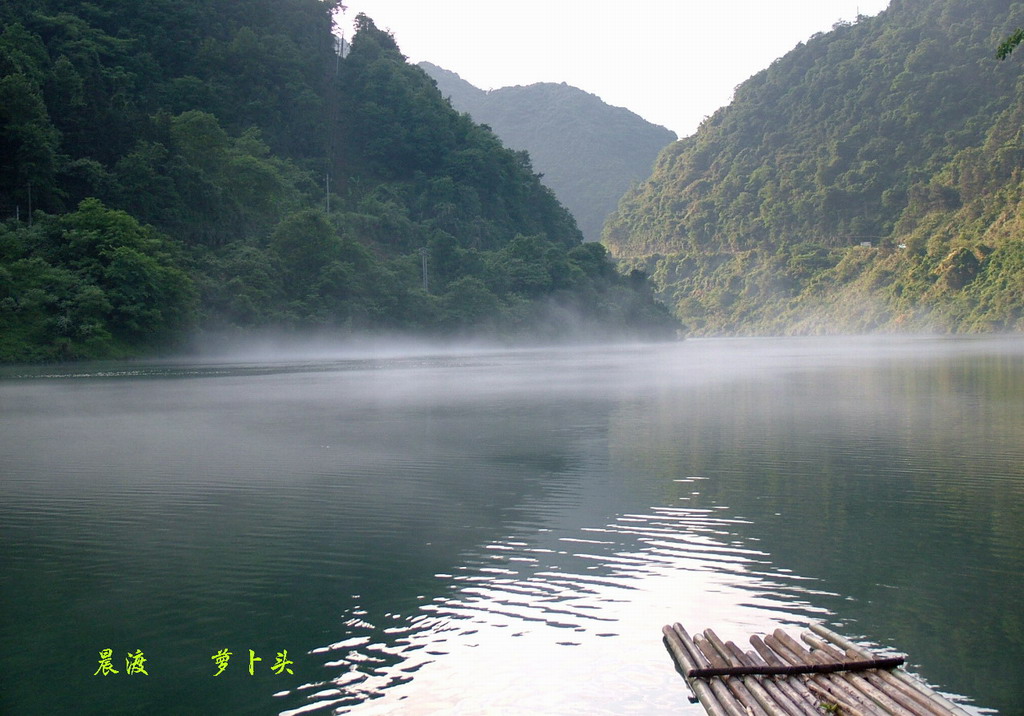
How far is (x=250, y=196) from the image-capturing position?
7850 cm

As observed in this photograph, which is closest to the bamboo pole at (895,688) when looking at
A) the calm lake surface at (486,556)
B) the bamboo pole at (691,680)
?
the calm lake surface at (486,556)

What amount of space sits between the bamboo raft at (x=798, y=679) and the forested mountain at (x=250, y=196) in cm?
4870

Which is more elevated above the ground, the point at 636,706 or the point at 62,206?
the point at 62,206

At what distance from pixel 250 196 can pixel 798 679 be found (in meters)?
78.3

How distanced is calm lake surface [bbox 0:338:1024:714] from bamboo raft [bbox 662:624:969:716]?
33 centimetres

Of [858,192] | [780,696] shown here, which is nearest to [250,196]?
[780,696]

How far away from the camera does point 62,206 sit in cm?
5791

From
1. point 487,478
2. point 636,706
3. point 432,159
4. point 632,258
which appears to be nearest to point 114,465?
point 487,478

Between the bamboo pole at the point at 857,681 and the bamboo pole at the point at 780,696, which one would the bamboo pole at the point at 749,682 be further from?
the bamboo pole at the point at 857,681

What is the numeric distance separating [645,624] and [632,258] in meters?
182

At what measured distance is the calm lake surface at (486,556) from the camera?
20.8 feet

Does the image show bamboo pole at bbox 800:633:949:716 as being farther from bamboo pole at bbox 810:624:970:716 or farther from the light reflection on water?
the light reflection on water

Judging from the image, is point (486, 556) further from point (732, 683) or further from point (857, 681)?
point (857, 681)

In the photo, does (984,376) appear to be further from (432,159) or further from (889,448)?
(432,159)
